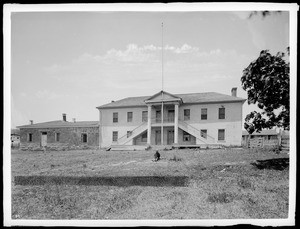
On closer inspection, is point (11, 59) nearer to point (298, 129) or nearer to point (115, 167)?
point (115, 167)

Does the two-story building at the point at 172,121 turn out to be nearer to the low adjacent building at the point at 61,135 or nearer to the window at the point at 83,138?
the low adjacent building at the point at 61,135

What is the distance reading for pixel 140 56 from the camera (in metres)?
6.32

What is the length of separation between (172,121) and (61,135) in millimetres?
3425

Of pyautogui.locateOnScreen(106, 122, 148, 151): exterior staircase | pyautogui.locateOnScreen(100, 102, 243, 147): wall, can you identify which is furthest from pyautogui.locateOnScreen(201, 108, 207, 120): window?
pyautogui.locateOnScreen(106, 122, 148, 151): exterior staircase

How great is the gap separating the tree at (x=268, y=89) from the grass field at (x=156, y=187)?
0.96m

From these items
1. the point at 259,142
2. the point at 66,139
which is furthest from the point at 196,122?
the point at 66,139

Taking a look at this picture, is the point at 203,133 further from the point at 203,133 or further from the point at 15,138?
the point at 15,138

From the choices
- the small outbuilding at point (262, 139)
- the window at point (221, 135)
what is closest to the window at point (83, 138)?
the window at point (221, 135)

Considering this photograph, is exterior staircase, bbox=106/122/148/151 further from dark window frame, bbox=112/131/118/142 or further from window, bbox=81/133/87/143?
window, bbox=81/133/87/143

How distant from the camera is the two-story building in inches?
276

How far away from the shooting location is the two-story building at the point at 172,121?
7014mm

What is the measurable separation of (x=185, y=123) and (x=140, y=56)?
2.63m

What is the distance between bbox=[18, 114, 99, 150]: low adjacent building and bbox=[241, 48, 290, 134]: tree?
4.52m

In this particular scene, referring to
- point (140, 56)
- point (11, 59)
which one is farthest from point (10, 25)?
point (140, 56)
